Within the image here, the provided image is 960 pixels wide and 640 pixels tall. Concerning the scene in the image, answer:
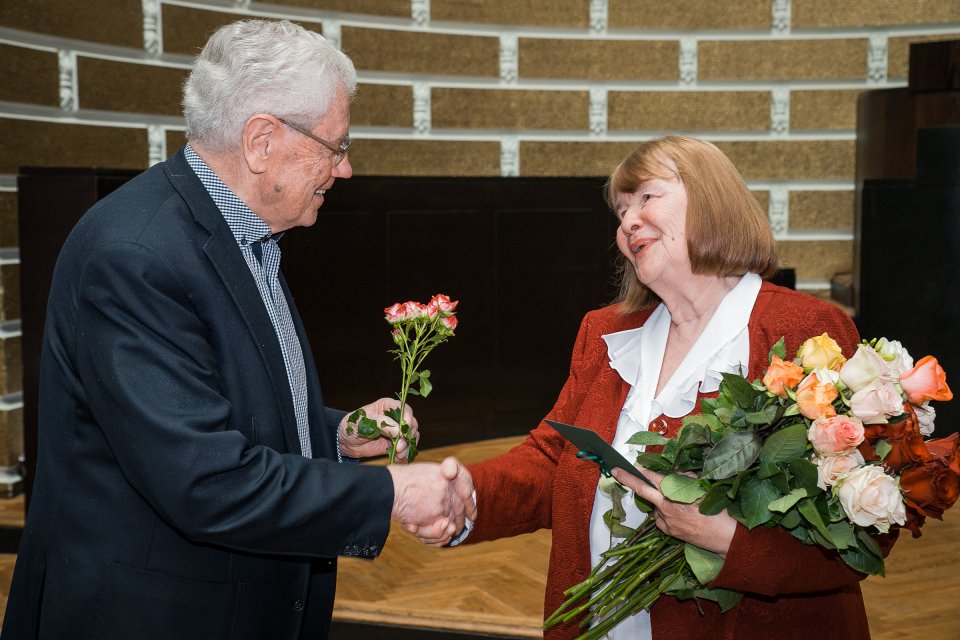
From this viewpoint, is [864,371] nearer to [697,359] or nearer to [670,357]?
[697,359]

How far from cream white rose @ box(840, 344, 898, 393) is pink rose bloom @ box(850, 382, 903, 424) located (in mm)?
16

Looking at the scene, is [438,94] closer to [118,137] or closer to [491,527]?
[118,137]

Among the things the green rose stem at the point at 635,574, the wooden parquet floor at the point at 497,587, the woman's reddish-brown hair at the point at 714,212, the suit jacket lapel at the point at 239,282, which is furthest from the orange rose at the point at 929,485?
the wooden parquet floor at the point at 497,587

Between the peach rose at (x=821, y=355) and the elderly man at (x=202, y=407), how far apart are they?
692mm

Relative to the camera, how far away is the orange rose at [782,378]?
1494 millimetres

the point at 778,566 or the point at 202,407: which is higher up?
the point at 202,407

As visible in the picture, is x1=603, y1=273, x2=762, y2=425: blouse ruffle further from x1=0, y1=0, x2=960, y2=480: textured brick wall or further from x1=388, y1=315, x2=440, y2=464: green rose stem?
x1=0, y1=0, x2=960, y2=480: textured brick wall

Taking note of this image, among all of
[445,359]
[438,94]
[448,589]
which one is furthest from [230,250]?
[438,94]

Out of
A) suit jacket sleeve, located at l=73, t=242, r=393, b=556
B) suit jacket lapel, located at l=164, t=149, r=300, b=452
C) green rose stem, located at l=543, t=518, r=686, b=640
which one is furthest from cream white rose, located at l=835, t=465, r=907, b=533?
suit jacket lapel, located at l=164, t=149, r=300, b=452

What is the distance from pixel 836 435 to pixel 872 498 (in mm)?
100

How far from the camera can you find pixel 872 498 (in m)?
1.40

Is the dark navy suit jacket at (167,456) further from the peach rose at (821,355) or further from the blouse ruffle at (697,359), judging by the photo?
the peach rose at (821,355)

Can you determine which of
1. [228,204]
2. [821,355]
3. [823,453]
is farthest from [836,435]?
[228,204]

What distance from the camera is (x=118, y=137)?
17.8ft
